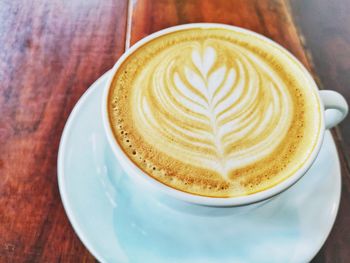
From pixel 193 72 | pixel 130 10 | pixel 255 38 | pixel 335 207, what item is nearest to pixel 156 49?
pixel 193 72

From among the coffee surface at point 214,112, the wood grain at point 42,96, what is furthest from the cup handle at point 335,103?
the wood grain at point 42,96

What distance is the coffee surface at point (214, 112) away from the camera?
0.62m

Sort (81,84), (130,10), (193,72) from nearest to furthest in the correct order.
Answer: (193,72) → (81,84) → (130,10)

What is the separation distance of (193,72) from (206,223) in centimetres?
28

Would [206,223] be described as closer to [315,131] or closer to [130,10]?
[315,131]

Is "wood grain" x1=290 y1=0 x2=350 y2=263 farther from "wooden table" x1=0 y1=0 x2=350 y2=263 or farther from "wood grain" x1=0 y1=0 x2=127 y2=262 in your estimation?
"wood grain" x1=0 y1=0 x2=127 y2=262

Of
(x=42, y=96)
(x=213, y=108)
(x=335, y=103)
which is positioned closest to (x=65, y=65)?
(x=42, y=96)

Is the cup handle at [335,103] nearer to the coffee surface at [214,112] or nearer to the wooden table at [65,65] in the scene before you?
the coffee surface at [214,112]

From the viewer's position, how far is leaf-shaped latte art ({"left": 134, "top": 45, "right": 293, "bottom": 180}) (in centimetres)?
64

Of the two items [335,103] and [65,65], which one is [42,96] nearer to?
[65,65]

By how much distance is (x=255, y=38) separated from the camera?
0.78 meters

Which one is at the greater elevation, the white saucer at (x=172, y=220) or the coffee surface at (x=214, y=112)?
the coffee surface at (x=214, y=112)

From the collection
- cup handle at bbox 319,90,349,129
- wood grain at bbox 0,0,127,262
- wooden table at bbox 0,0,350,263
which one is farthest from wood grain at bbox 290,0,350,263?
wood grain at bbox 0,0,127,262

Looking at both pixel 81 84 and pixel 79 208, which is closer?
pixel 79 208
